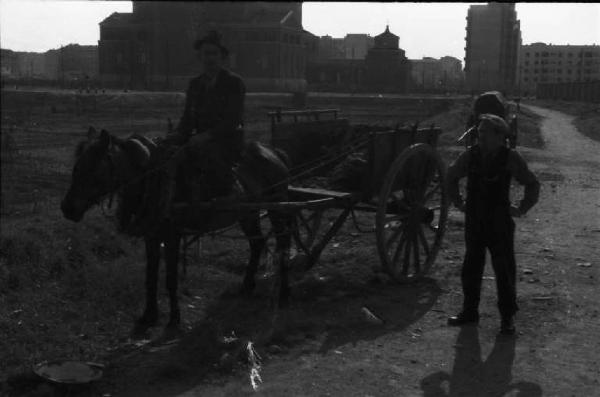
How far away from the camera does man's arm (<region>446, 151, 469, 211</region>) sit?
6084 mm

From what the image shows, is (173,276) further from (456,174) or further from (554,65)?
(554,65)

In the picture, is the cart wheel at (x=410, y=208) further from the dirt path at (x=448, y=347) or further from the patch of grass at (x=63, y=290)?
the patch of grass at (x=63, y=290)

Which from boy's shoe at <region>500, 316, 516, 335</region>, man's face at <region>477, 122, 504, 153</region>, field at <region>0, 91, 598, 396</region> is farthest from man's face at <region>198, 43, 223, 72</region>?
boy's shoe at <region>500, 316, 516, 335</region>

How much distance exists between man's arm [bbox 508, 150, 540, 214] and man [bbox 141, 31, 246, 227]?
2.16 metres

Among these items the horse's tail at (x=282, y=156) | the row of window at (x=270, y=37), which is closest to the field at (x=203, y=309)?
the horse's tail at (x=282, y=156)

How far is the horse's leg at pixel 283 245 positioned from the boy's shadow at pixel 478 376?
1852mm

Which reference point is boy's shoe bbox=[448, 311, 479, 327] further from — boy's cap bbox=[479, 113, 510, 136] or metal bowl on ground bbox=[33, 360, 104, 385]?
metal bowl on ground bbox=[33, 360, 104, 385]

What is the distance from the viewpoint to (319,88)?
88312 mm

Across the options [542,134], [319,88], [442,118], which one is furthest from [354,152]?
[319,88]

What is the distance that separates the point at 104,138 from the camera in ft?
18.6

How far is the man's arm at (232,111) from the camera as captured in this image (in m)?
5.74

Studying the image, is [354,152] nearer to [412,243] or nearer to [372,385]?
[412,243]

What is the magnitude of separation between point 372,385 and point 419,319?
5.62 ft

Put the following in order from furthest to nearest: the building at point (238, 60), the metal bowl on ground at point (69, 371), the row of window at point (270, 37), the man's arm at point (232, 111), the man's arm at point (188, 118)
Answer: the building at point (238, 60) → the row of window at point (270, 37) → the man's arm at point (188, 118) → the man's arm at point (232, 111) → the metal bowl on ground at point (69, 371)
